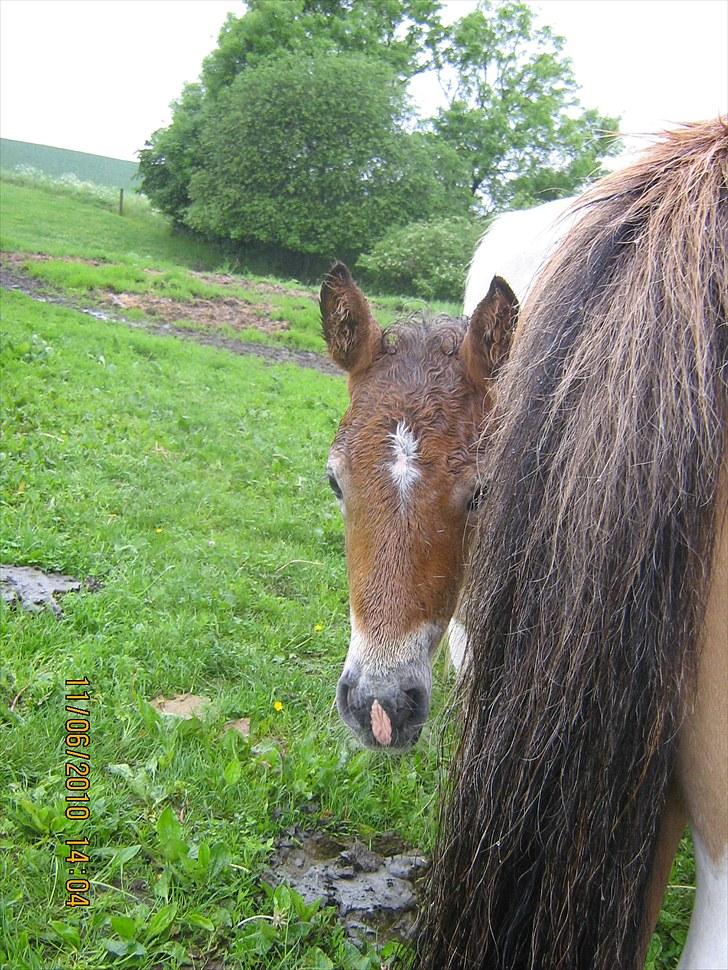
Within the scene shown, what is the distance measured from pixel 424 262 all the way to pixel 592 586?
19253mm

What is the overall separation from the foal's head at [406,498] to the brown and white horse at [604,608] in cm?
61

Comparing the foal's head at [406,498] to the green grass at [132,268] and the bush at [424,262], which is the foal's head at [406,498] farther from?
the bush at [424,262]

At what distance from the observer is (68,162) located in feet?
154

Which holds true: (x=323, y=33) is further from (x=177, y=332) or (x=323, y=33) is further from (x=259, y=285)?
(x=177, y=332)

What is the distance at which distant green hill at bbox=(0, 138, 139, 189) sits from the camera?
43.0 m

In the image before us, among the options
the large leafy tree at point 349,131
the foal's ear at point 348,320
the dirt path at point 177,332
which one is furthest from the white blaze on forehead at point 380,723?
the large leafy tree at point 349,131

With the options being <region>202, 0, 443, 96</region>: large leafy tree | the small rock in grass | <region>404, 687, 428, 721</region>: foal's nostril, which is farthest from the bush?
<region>404, 687, 428, 721</region>: foal's nostril

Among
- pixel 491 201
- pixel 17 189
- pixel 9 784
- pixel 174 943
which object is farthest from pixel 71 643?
pixel 491 201

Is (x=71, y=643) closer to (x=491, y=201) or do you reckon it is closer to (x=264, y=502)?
(x=264, y=502)

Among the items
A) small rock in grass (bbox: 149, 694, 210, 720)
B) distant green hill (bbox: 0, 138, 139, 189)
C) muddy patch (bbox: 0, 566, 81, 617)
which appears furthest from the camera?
distant green hill (bbox: 0, 138, 139, 189)

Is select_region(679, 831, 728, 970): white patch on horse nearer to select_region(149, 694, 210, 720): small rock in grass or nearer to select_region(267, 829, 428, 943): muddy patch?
select_region(267, 829, 428, 943): muddy patch

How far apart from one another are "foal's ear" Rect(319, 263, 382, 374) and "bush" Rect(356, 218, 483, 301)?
16.2 metres

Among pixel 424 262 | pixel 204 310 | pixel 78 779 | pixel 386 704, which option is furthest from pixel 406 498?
pixel 424 262

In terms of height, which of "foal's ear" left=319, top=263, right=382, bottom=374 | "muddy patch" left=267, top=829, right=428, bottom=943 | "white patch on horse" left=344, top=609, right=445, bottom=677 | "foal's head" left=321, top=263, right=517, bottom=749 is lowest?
"muddy patch" left=267, top=829, right=428, bottom=943
